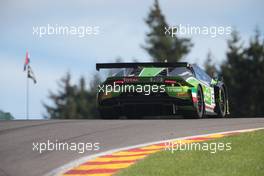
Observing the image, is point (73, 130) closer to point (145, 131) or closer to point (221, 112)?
point (145, 131)

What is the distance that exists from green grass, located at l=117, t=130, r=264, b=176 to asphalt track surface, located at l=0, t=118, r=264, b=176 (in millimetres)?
1273


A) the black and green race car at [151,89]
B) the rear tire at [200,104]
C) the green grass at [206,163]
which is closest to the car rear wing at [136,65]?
the black and green race car at [151,89]

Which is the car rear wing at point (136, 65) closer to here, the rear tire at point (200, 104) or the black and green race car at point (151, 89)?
the black and green race car at point (151, 89)

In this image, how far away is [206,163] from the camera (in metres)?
9.16

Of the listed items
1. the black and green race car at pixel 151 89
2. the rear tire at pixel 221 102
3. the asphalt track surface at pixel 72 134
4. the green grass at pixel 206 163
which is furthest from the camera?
the rear tire at pixel 221 102

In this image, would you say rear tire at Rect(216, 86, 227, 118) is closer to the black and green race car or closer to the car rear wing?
the black and green race car

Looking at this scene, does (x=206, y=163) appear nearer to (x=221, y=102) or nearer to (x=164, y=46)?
(x=221, y=102)

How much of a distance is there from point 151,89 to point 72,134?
2581 mm

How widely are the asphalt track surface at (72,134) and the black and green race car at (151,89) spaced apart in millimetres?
574

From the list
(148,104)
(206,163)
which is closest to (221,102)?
(148,104)

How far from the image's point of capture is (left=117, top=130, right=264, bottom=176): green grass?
8.67 metres

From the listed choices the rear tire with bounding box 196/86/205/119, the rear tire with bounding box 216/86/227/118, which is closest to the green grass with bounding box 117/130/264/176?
the rear tire with bounding box 196/86/205/119

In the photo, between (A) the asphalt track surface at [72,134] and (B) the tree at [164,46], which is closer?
(A) the asphalt track surface at [72,134]

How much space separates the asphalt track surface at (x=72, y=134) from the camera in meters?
9.98
